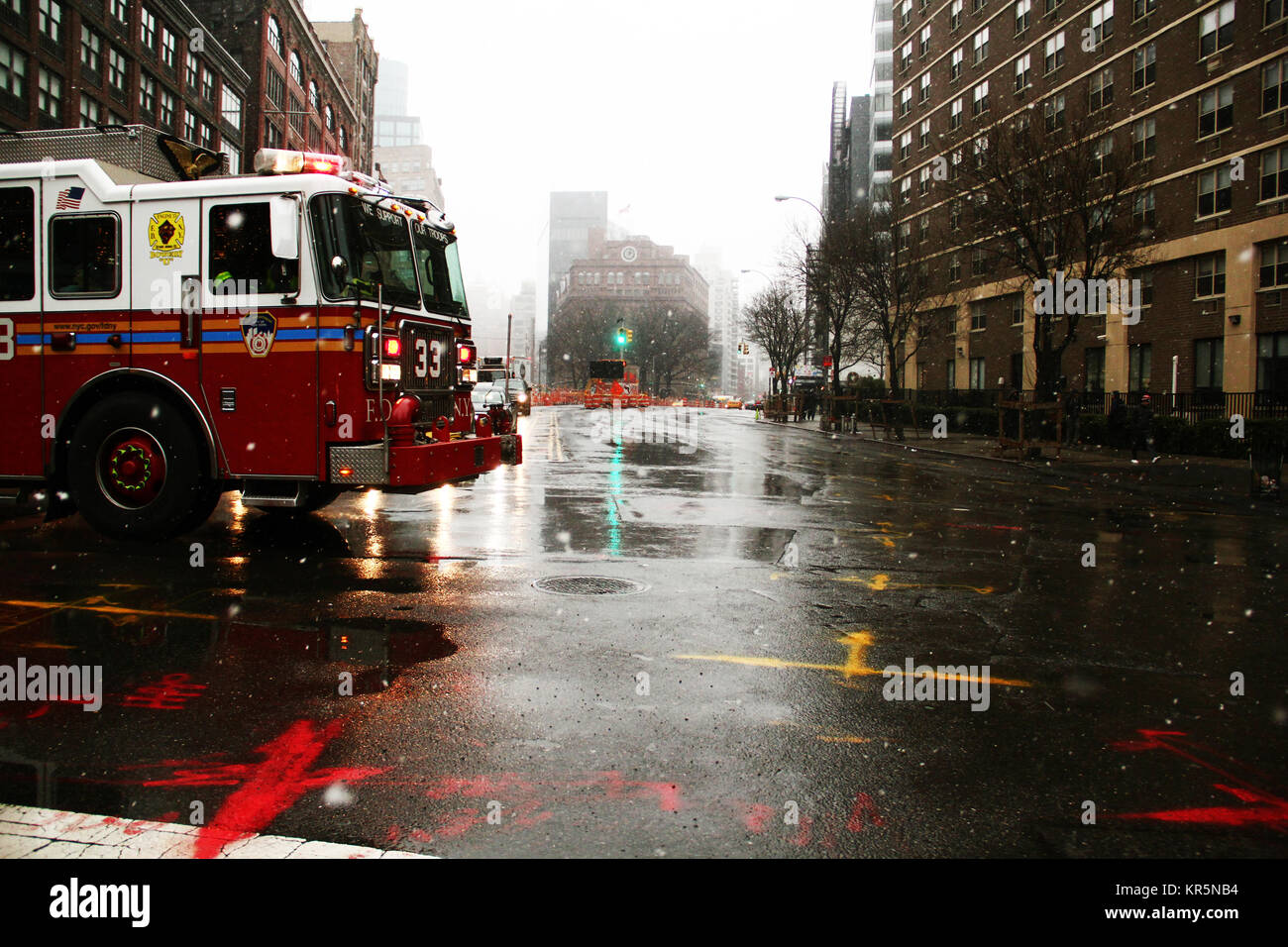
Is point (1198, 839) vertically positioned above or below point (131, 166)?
below

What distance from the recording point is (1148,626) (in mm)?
6809

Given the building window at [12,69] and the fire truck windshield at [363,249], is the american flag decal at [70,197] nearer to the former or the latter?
the fire truck windshield at [363,249]

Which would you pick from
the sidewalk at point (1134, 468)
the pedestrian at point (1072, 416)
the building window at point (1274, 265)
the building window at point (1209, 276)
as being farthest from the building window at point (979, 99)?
the sidewalk at point (1134, 468)

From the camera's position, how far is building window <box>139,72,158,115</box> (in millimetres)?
42656

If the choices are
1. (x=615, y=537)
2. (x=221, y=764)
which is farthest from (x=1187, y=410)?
(x=221, y=764)

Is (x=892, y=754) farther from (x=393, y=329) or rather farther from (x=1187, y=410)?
(x=1187, y=410)

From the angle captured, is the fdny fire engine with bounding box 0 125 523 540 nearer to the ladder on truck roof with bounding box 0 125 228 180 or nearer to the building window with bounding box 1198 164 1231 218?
the ladder on truck roof with bounding box 0 125 228 180

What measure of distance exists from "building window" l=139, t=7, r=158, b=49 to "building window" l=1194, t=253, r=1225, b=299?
45.4 metres

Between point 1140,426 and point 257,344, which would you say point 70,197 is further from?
point 1140,426

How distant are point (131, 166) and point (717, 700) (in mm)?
8042

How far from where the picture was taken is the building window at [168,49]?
147 ft

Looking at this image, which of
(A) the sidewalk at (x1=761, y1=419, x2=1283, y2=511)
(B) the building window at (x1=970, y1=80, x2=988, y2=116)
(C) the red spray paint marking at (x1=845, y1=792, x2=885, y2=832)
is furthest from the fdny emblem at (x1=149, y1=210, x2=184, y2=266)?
(B) the building window at (x1=970, y1=80, x2=988, y2=116)
